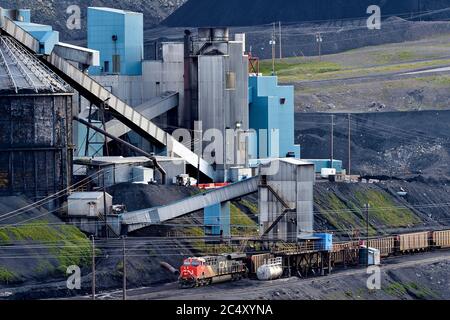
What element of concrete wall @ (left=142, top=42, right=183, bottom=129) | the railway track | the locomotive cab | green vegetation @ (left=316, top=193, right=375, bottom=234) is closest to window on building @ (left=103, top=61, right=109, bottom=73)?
concrete wall @ (left=142, top=42, right=183, bottom=129)

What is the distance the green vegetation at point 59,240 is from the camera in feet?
176

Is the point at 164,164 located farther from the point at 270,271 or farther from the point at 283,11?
the point at 283,11

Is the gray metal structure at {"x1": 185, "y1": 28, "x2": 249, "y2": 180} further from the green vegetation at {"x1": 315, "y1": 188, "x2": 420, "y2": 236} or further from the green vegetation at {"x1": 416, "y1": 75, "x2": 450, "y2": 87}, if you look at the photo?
the green vegetation at {"x1": 416, "y1": 75, "x2": 450, "y2": 87}

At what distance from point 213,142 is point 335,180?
20.6 ft

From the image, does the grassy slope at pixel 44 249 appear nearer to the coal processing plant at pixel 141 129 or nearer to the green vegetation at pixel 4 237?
the green vegetation at pixel 4 237

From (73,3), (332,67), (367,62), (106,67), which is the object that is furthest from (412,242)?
(73,3)

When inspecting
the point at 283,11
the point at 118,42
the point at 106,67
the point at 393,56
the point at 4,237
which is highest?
the point at 283,11

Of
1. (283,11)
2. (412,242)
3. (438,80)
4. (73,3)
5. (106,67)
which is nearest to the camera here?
(412,242)

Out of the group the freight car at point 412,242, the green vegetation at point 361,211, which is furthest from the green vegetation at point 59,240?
the green vegetation at point 361,211

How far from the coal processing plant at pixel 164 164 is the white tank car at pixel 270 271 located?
6 cm

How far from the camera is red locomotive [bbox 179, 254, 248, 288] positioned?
52.9 metres

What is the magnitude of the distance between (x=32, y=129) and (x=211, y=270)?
11.8 metres

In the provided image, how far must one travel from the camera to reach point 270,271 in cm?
5544
